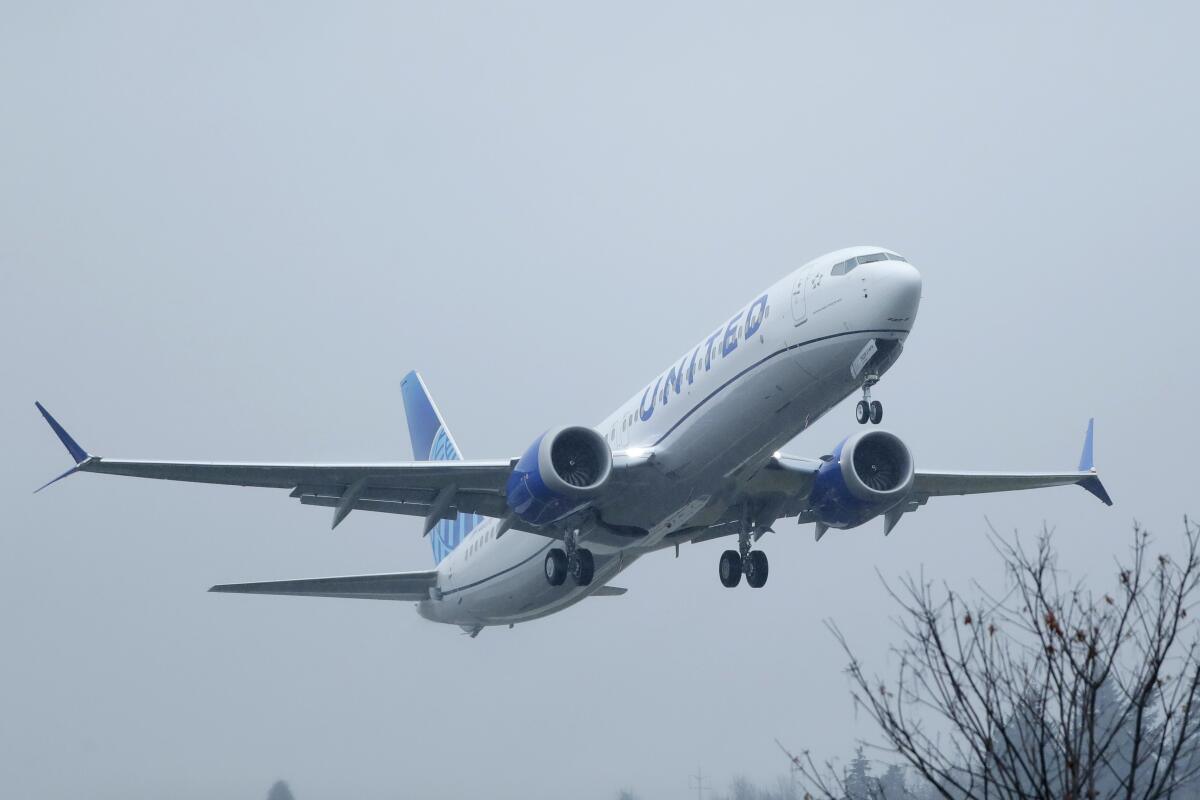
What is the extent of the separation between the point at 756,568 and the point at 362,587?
10785 mm

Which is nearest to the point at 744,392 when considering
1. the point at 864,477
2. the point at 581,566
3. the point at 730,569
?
the point at 864,477

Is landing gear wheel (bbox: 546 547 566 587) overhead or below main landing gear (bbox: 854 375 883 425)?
below

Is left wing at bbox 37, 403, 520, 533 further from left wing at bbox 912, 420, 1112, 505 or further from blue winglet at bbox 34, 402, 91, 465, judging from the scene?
left wing at bbox 912, 420, 1112, 505

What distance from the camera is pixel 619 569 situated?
3044 cm

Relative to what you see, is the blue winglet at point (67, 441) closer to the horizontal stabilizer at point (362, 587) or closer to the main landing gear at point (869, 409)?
the horizontal stabilizer at point (362, 587)

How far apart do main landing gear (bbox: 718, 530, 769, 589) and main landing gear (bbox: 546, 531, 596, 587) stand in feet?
11.1

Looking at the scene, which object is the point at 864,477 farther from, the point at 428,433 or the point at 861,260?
the point at 428,433

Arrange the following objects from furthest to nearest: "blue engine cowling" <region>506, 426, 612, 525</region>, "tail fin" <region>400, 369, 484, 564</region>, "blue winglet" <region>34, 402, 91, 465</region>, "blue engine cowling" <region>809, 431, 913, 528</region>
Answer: "tail fin" <region>400, 369, 484, 564</region> < "blue engine cowling" <region>809, 431, 913, 528</region> < "blue engine cowling" <region>506, 426, 612, 525</region> < "blue winglet" <region>34, 402, 91, 465</region>

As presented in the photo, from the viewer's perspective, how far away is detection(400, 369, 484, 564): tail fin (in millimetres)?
38531

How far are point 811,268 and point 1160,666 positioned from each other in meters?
17.1

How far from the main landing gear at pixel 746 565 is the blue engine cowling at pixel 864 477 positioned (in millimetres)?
2311

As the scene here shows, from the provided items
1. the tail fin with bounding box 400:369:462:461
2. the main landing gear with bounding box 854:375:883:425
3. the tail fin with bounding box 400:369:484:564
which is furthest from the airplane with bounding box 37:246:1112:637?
the tail fin with bounding box 400:369:462:461

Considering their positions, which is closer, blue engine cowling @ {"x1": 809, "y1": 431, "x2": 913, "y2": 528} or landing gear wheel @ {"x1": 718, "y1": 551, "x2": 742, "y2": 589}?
Answer: blue engine cowling @ {"x1": 809, "y1": 431, "x2": 913, "y2": 528}

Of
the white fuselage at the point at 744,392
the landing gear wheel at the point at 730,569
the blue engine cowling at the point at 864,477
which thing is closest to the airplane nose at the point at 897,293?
the white fuselage at the point at 744,392
